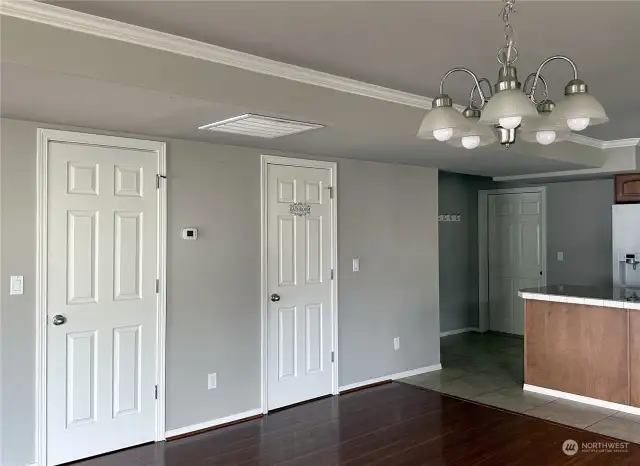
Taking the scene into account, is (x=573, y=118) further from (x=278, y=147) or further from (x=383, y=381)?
(x=383, y=381)

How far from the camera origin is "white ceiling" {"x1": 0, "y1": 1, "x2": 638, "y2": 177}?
2.38m

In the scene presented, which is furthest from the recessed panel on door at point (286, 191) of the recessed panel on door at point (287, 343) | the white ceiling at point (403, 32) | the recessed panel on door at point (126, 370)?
the recessed panel on door at point (126, 370)

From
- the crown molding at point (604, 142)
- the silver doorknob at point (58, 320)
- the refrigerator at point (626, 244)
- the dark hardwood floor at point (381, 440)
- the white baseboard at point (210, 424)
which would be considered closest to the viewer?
the silver doorknob at point (58, 320)

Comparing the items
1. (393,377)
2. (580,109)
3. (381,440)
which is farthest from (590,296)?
(580,109)

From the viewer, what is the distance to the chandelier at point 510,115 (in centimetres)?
184

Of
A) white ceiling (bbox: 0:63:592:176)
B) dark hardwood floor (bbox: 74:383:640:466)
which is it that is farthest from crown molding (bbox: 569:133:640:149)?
dark hardwood floor (bbox: 74:383:640:466)

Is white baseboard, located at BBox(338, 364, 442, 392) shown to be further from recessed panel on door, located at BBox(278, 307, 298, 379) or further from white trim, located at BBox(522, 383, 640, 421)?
white trim, located at BBox(522, 383, 640, 421)

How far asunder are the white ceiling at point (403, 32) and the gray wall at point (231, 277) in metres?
1.41

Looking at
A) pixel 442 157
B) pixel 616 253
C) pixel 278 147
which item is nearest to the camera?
pixel 278 147

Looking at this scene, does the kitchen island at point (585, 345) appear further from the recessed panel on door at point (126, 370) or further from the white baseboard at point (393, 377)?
the recessed panel on door at point (126, 370)

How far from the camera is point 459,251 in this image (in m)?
7.97

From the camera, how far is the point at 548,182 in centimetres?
724

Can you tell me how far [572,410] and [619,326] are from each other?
801 mm

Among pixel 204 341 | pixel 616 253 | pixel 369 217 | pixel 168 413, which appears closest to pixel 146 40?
pixel 204 341
